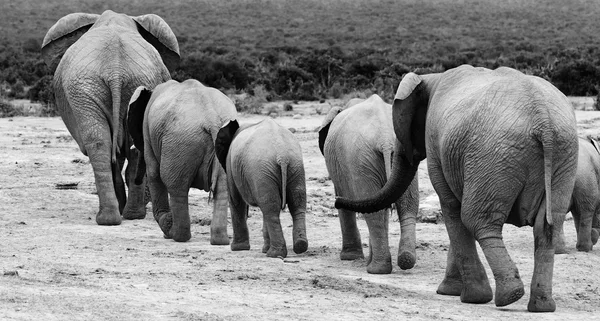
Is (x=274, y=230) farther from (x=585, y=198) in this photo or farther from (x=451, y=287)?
(x=585, y=198)

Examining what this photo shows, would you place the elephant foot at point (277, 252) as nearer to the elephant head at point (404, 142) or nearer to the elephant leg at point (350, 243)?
the elephant leg at point (350, 243)

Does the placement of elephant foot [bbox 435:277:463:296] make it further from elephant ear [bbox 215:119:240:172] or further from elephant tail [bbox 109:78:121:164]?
elephant tail [bbox 109:78:121:164]

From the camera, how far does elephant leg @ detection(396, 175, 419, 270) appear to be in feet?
27.7

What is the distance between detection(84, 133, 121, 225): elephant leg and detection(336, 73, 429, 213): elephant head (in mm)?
4075

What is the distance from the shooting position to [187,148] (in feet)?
33.0

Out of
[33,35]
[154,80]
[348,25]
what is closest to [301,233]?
[154,80]

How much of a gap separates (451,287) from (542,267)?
955 millimetres

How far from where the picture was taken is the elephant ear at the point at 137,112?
1091 centimetres

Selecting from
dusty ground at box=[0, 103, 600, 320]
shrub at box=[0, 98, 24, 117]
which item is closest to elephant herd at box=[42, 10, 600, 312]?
dusty ground at box=[0, 103, 600, 320]

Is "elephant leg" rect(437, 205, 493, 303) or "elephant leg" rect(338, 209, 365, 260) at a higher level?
"elephant leg" rect(437, 205, 493, 303)

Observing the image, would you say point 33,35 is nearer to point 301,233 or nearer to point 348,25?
point 348,25

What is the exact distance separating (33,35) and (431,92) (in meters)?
52.3

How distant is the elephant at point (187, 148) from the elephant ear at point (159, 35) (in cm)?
286

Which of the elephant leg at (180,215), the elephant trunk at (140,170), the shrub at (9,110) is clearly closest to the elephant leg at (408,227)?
the elephant leg at (180,215)
